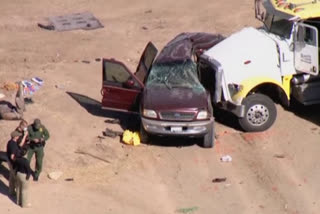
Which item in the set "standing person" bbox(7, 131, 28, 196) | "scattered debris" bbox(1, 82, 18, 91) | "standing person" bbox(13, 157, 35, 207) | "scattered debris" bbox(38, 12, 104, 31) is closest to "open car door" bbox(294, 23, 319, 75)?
"standing person" bbox(7, 131, 28, 196)

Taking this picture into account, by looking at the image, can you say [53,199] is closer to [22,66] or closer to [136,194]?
[136,194]

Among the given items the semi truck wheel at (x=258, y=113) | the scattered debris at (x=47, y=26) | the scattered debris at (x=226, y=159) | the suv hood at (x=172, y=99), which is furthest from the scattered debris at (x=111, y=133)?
the scattered debris at (x=47, y=26)

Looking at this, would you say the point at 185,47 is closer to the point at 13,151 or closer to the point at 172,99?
the point at 172,99

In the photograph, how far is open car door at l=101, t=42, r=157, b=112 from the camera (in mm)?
20734

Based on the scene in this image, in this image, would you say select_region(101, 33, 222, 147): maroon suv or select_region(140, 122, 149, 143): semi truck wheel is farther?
select_region(140, 122, 149, 143): semi truck wheel

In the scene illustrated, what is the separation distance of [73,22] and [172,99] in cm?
917

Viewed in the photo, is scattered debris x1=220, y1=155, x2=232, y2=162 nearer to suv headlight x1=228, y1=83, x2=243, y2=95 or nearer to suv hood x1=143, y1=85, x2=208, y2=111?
suv hood x1=143, y1=85, x2=208, y2=111

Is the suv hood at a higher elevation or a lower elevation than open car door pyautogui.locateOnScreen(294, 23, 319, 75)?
lower

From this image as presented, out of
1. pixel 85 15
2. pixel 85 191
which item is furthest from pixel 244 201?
pixel 85 15

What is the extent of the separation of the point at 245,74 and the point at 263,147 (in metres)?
1.62

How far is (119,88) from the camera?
68.0ft

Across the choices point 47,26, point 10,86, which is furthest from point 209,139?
point 47,26

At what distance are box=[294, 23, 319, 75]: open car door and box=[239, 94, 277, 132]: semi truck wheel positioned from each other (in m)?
1.04

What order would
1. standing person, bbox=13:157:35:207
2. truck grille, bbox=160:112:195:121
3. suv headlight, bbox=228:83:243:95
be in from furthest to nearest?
suv headlight, bbox=228:83:243:95, truck grille, bbox=160:112:195:121, standing person, bbox=13:157:35:207
